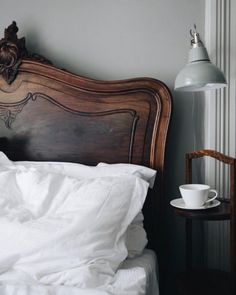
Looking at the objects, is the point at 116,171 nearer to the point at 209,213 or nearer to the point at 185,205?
the point at 185,205

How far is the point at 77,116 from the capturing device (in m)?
1.59

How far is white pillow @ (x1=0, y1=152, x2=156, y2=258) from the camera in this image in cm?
122

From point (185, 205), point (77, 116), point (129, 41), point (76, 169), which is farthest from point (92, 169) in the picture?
point (129, 41)

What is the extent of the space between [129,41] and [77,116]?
510mm

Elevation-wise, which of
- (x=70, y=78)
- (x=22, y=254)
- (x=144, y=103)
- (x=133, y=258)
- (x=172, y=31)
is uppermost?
(x=172, y=31)

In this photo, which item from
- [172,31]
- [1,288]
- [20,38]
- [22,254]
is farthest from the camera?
[20,38]

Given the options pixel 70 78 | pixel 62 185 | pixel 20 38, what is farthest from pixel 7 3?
pixel 62 185

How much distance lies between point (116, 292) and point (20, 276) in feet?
1.06

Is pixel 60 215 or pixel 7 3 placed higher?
pixel 7 3

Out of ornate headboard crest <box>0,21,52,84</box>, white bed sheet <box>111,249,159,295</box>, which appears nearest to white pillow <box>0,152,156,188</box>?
white bed sheet <box>111,249,159,295</box>

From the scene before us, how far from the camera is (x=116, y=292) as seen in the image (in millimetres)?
924

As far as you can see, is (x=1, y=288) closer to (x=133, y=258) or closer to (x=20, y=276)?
(x=20, y=276)

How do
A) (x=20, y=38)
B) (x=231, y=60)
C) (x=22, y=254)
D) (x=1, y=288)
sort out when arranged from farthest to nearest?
(x=20, y=38) → (x=231, y=60) → (x=22, y=254) → (x=1, y=288)

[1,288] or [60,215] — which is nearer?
[1,288]
